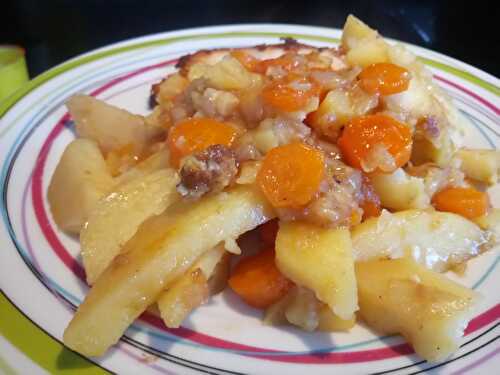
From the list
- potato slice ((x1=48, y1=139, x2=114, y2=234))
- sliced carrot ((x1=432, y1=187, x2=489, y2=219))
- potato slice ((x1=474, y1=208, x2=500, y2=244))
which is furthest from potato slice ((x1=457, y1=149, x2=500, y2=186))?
potato slice ((x1=48, y1=139, x2=114, y2=234))

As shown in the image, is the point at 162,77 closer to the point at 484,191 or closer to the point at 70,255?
the point at 70,255

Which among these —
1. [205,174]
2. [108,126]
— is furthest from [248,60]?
[205,174]

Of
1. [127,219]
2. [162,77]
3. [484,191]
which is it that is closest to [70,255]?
[127,219]

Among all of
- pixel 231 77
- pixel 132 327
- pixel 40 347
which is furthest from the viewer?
pixel 231 77

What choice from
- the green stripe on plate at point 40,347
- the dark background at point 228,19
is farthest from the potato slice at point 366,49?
the dark background at point 228,19

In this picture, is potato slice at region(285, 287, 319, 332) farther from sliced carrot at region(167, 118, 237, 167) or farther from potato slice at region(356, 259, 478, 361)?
sliced carrot at region(167, 118, 237, 167)

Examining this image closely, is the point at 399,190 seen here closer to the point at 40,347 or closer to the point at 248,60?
the point at 248,60

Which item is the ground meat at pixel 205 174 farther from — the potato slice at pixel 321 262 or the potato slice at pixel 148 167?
the potato slice at pixel 148 167
